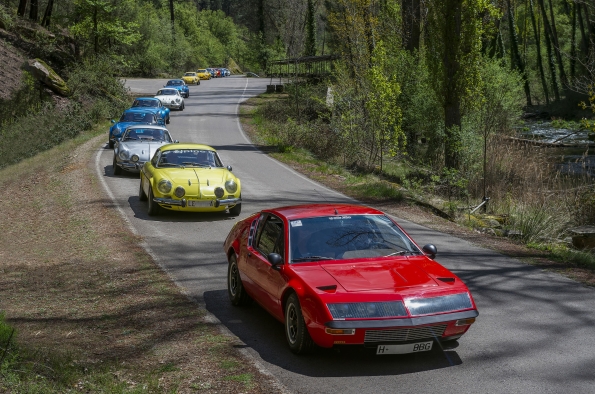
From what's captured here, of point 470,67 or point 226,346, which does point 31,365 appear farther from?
point 470,67

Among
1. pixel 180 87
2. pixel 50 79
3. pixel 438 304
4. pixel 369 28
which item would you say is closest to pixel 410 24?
pixel 369 28

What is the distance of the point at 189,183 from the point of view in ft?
50.3

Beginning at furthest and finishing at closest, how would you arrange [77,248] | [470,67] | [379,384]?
[470,67], [77,248], [379,384]

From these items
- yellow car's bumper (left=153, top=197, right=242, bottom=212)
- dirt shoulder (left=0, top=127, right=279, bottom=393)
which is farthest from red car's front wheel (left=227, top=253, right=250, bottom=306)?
yellow car's bumper (left=153, top=197, right=242, bottom=212)

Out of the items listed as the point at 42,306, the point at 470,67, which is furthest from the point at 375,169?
the point at 42,306

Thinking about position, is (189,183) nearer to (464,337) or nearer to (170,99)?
(464,337)

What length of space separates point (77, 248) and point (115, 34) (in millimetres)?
34998

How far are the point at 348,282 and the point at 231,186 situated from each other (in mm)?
9003

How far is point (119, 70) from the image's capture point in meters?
45.1

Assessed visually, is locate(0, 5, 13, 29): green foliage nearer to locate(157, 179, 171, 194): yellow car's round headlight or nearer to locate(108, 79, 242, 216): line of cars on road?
locate(108, 79, 242, 216): line of cars on road

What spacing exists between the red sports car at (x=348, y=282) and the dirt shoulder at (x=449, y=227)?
412 centimetres

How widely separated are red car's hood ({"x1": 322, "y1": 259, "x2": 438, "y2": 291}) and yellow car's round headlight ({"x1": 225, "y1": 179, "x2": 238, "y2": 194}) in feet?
27.6

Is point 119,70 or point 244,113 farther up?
point 119,70

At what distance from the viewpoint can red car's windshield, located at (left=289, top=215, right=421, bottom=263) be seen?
24.6 ft
